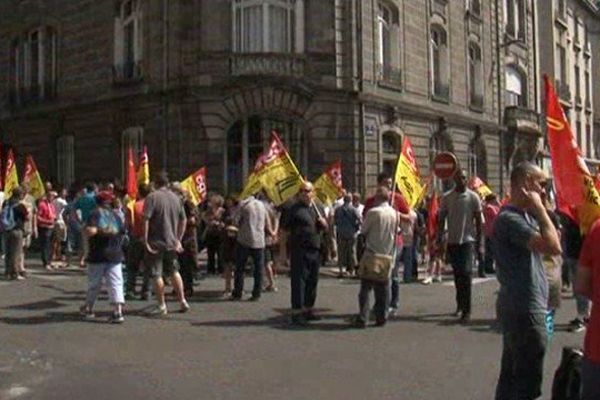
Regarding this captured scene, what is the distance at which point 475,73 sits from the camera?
32.9 m

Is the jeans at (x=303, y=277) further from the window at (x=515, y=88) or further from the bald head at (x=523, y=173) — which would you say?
the window at (x=515, y=88)

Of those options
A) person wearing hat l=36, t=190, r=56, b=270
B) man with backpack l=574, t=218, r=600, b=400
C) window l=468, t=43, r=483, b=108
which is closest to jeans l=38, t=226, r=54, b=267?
person wearing hat l=36, t=190, r=56, b=270

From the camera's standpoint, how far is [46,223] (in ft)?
56.4

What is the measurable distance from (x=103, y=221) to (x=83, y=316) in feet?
4.34

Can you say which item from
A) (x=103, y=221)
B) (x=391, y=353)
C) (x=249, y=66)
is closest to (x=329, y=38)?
(x=249, y=66)

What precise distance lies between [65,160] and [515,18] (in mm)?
19586

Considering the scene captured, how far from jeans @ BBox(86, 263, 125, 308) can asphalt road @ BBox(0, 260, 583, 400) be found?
0.33 meters

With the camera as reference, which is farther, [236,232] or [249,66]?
[249,66]

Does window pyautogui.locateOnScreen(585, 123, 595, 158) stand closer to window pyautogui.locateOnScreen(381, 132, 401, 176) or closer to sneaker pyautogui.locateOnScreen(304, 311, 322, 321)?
window pyautogui.locateOnScreen(381, 132, 401, 176)

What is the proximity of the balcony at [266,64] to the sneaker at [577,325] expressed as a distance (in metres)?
14.2

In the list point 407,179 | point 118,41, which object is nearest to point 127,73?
point 118,41

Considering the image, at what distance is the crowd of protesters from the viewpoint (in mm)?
5402

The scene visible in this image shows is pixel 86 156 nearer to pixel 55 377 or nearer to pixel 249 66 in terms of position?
pixel 249 66

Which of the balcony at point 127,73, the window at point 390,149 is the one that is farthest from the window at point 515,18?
the balcony at point 127,73
